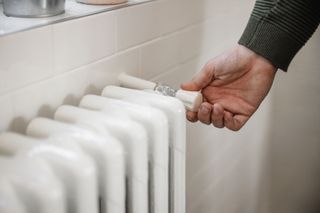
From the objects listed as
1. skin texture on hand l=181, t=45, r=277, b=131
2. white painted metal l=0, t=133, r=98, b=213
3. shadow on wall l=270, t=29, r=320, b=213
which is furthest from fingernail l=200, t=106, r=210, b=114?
shadow on wall l=270, t=29, r=320, b=213

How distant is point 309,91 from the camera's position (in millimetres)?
1522

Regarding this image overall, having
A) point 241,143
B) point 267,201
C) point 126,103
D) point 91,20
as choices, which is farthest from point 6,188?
point 267,201

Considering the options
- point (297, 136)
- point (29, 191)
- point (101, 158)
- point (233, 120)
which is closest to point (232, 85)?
point (233, 120)

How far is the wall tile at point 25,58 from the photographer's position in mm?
654

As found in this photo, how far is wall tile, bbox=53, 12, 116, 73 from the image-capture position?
743mm

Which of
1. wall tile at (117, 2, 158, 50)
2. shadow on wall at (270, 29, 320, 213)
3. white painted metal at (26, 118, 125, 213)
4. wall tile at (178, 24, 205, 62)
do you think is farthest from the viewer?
shadow on wall at (270, 29, 320, 213)

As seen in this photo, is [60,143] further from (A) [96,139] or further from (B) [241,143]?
(B) [241,143]

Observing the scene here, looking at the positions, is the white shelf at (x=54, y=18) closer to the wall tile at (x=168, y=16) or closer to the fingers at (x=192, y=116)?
the wall tile at (x=168, y=16)

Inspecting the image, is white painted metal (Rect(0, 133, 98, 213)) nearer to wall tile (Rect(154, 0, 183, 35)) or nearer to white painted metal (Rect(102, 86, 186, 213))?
white painted metal (Rect(102, 86, 186, 213))

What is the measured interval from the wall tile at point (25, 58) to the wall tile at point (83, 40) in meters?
0.02

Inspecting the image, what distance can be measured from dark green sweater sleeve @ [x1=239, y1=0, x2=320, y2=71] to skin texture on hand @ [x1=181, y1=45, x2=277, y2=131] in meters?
0.03

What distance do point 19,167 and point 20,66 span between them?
0.63ft

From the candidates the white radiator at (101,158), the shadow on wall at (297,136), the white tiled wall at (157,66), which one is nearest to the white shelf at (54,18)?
the white tiled wall at (157,66)

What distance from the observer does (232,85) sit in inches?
39.1
